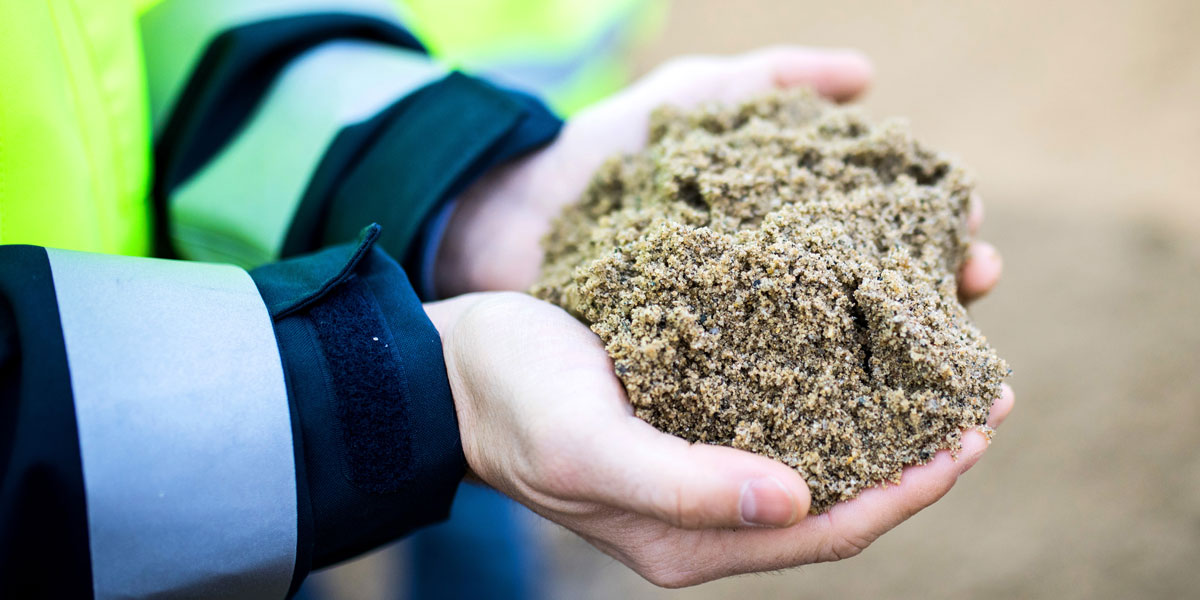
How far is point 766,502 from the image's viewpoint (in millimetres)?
671

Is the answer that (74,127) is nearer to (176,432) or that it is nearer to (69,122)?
(69,122)

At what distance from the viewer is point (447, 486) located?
0.86 m

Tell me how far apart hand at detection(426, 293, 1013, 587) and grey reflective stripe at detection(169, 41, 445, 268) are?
41cm

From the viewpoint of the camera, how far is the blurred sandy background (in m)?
1.68

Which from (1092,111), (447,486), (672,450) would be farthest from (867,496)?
(1092,111)

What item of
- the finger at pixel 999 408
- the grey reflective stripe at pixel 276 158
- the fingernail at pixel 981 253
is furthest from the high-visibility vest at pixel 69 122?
the fingernail at pixel 981 253

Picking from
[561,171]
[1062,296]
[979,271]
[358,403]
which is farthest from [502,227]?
[1062,296]

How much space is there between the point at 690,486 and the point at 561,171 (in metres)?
0.68

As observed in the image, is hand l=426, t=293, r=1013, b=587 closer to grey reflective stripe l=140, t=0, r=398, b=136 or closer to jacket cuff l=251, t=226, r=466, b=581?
jacket cuff l=251, t=226, r=466, b=581

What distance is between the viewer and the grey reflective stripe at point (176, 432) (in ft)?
2.17

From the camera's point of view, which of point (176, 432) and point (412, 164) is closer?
point (176, 432)

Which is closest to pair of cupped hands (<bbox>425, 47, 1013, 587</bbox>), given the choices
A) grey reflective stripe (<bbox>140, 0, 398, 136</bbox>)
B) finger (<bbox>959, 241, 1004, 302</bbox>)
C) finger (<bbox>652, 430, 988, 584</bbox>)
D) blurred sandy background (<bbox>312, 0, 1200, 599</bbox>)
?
finger (<bbox>652, 430, 988, 584</bbox>)

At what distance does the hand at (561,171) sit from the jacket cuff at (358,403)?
0.34 m

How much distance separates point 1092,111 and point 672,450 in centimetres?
244
